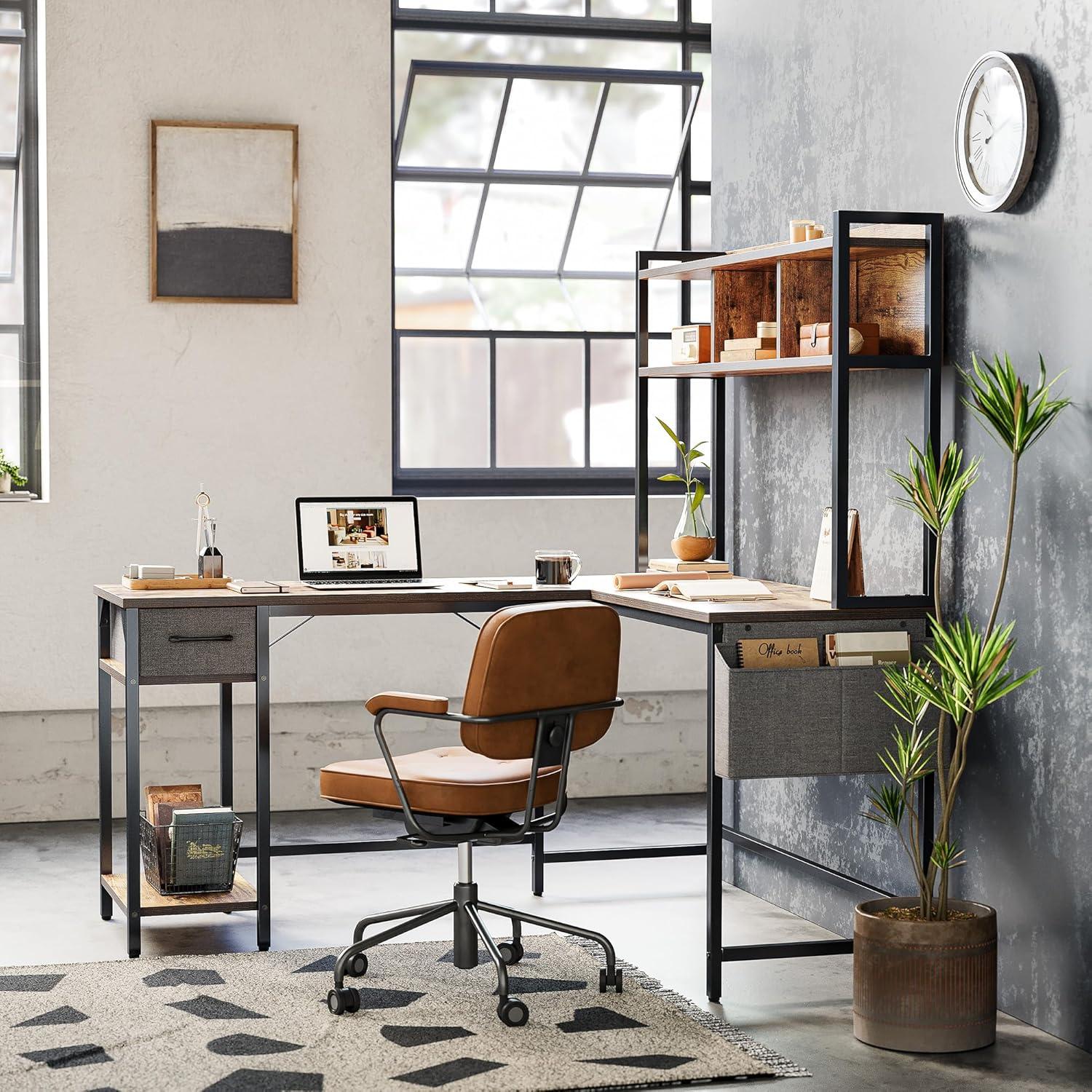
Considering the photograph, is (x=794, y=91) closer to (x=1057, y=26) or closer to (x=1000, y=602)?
(x=1057, y=26)

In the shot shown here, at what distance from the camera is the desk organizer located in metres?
3.81

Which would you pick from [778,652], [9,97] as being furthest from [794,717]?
[9,97]

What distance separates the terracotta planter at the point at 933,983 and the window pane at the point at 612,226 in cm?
362

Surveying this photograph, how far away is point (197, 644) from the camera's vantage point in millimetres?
4223

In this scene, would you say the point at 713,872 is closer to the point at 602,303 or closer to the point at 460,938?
the point at 460,938

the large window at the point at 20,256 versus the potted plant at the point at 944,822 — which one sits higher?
the large window at the point at 20,256

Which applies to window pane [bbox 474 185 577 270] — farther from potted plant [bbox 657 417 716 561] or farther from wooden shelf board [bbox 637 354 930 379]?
potted plant [bbox 657 417 716 561]

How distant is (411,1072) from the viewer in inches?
133

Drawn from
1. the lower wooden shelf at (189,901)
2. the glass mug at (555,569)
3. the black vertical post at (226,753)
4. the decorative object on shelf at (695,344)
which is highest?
the decorative object on shelf at (695,344)

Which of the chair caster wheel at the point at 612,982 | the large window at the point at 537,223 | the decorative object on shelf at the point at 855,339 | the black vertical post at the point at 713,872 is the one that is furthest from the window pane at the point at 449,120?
the chair caster wheel at the point at 612,982

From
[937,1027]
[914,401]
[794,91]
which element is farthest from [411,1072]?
[794,91]

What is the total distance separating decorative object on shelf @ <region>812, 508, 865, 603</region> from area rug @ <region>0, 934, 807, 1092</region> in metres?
1.04

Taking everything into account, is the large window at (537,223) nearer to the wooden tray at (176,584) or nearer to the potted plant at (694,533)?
the potted plant at (694,533)

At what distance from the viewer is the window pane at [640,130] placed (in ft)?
21.6
